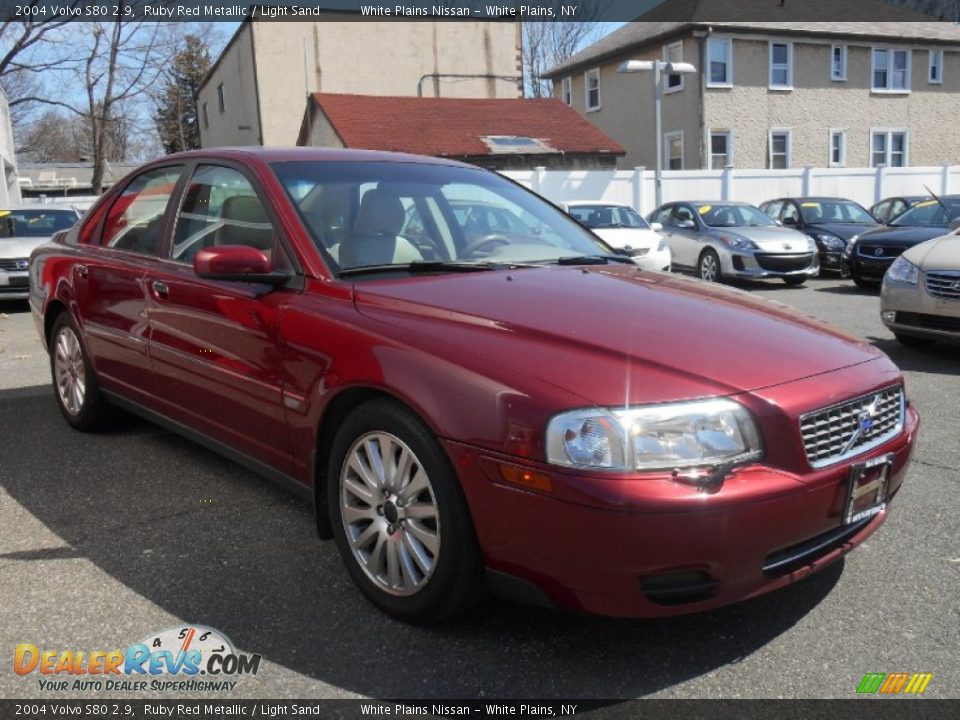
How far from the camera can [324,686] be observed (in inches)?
102

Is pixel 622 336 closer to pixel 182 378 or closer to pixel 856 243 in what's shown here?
pixel 182 378

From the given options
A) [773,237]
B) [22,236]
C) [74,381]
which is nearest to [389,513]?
[74,381]

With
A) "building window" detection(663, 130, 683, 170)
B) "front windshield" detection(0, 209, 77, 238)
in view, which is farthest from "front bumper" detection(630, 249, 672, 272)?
"building window" detection(663, 130, 683, 170)

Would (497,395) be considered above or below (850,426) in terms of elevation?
above

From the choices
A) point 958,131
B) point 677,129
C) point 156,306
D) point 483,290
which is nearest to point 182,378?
point 156,306

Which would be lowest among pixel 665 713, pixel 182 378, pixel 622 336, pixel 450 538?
pixel 665 713

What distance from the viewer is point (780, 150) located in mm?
32156

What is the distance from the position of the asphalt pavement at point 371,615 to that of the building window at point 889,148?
108 feet

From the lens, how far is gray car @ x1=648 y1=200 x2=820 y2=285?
1375cm

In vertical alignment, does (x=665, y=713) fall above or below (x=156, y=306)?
below

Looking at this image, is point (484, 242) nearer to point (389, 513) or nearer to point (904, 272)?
point (389, 513)

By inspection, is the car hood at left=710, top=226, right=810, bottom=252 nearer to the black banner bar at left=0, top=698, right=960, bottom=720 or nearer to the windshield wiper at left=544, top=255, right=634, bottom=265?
the windshield wiper at left=544, top=255, right=634, bottom=265

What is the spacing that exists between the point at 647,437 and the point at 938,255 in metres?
6.05

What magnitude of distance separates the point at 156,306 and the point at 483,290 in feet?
6.07
